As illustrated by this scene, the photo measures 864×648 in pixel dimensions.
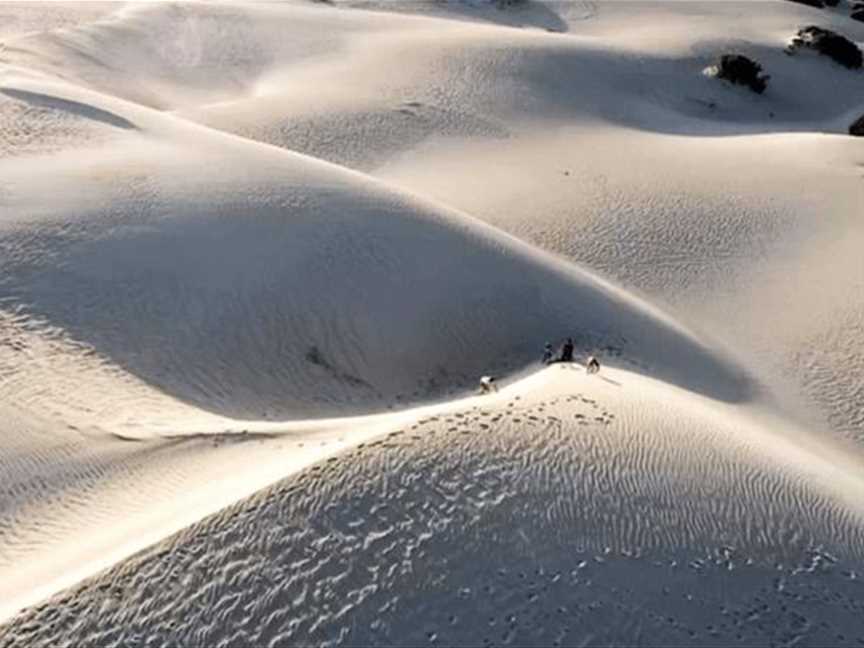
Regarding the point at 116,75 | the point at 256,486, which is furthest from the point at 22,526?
the point at 116,75

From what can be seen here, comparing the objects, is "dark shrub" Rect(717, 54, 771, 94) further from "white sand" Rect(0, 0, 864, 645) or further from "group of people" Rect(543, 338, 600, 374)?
"group of people" Rect(543, 338, 600, 374)

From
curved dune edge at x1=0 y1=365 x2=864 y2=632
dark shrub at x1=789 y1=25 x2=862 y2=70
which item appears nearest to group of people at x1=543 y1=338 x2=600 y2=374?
curved dune edge at x1=0 y1=365 x2=864 y2=632

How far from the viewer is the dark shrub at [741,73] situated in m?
33.4

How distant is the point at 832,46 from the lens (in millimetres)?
37219

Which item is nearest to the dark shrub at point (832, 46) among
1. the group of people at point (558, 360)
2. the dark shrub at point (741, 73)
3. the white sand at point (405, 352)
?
the dark shrub at point (741, 73)

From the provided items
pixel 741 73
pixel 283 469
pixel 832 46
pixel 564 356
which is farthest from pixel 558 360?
pixel 832 46

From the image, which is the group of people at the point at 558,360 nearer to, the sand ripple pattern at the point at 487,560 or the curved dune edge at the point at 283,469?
the curved dune edge at the point at 283,469

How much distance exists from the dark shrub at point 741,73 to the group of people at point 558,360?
22145 mm

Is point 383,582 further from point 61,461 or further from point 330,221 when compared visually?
point 330,221

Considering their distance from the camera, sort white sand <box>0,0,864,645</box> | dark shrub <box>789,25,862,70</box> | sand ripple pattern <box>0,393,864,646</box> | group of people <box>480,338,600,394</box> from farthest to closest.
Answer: dark shrub <box>789,25,862,70</box>, group of people <box>480,338,600,394</box>, white sand <box>0,0,864,645</box>, sand ripple pattern <box>0,393,864,646</box>

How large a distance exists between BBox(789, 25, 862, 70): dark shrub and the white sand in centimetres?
1044

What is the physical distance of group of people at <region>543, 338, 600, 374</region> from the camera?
42.0 ft

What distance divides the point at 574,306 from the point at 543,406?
17.8 ft

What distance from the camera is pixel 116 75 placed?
1038 inches
